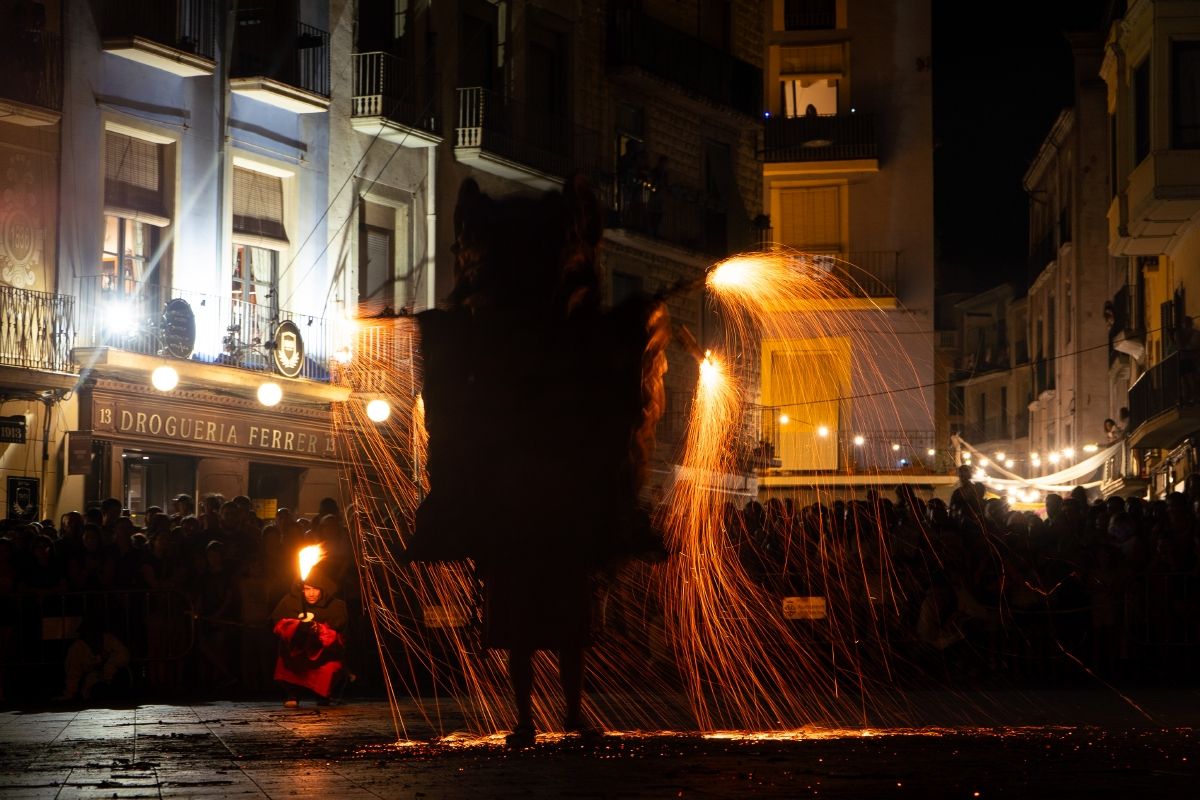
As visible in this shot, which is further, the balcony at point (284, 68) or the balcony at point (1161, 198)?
the balcony at point (1161, 198)

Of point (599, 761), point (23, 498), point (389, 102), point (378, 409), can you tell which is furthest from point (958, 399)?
point (599, 761)

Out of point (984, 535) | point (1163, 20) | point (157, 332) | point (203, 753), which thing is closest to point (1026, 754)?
point (203, 753)

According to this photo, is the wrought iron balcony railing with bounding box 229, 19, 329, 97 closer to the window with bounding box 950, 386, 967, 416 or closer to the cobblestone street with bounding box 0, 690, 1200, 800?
the cobblestone street with bounding box 0, 690, 1200, 800

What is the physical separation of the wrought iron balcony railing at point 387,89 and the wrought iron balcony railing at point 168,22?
334cm

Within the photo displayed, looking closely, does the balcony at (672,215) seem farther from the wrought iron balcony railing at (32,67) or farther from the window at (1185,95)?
the wrought iron balcony railing at (32,67)

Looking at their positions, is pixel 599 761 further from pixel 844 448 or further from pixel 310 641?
pixel 844 448

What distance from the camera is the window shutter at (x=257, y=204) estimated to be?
2775 cm

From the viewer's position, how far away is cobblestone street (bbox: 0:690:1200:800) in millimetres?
8945

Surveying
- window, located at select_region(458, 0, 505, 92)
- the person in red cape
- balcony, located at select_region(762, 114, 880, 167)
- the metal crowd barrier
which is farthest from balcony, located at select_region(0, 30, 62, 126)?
balcony, located at select_region(762, 114, 880, 167)

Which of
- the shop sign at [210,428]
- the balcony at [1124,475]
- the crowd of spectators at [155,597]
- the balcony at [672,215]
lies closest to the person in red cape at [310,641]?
the crowd of spectators at [155,597]

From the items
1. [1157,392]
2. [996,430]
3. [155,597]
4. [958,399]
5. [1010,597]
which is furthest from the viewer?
[958,399]

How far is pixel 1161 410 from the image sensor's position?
31797 mm

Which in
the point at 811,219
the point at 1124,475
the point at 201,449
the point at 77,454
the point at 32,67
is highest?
the point at 811,219

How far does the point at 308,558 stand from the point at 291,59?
1448 cm
